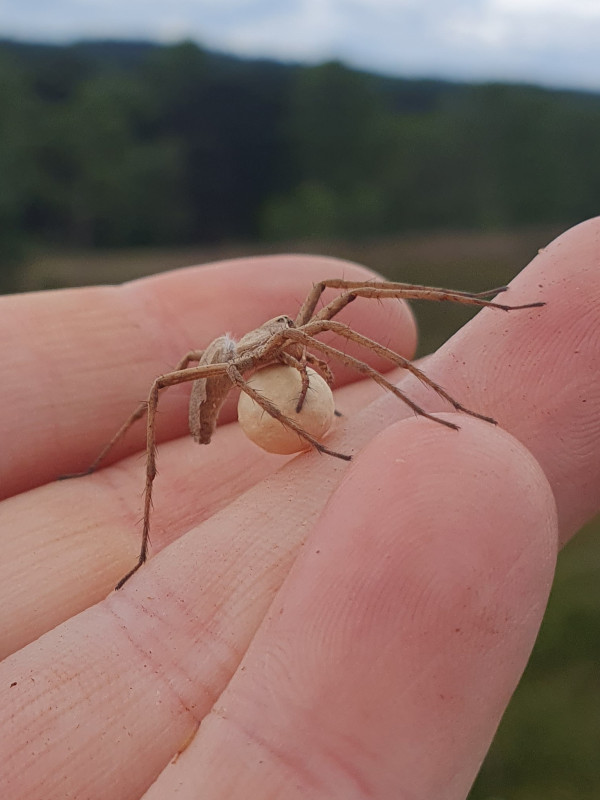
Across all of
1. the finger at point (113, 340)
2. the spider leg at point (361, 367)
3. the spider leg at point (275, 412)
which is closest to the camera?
the spider leg at point (361, 367)

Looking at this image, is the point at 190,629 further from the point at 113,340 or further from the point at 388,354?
the point at 113,340

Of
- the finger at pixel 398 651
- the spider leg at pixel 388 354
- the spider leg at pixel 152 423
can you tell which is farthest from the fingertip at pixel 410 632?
the spider leg at pixel 152 423

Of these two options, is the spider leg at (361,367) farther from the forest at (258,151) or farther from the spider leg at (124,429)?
the forest at (258,151)

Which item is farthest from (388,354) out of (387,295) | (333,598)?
(333,598)

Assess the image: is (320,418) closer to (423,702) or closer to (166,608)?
(166,608)

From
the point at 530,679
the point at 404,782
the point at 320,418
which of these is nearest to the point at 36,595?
the point at 320,418
